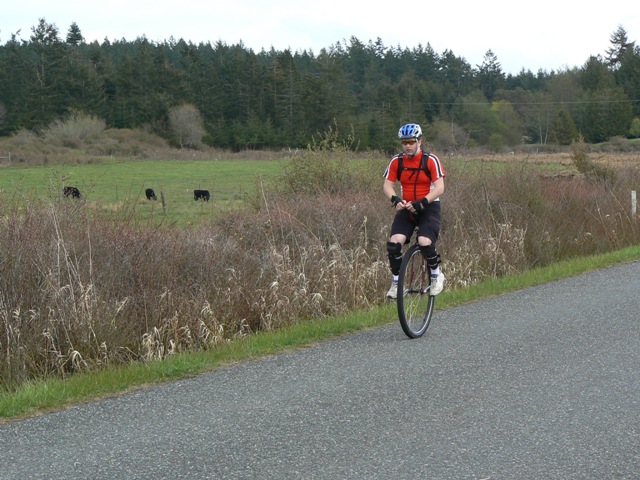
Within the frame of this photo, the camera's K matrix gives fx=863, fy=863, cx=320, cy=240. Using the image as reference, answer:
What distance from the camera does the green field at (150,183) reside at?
37.7ft

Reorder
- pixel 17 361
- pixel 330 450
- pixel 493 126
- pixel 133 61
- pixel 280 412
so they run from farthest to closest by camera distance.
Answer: pixel 133 61 → pixel 493 126 → pixel 17 361 → pixel 280 412 → pixel 330 450

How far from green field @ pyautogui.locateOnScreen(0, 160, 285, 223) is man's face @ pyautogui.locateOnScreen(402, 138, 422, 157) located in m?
3.67

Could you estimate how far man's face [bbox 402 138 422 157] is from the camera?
8836 millimetres

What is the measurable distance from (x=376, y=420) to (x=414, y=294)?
3.24 m

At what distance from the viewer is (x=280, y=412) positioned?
20.1 ft

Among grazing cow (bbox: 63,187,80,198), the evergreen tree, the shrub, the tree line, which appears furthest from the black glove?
the evergreen tree

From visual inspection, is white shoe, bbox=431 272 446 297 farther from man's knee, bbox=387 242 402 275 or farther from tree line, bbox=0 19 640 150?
tree line, bbox=0 19 640 150

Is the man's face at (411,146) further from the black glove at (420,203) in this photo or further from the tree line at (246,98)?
the tree line at (246,98)

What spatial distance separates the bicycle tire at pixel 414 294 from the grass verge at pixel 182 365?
0.79 m

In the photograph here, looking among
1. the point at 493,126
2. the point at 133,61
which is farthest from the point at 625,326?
the point at 133,61

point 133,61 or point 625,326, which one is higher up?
point 133,61

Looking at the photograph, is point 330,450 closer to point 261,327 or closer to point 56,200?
point 261,327

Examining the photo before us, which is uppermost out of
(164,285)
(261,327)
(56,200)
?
(56,200)

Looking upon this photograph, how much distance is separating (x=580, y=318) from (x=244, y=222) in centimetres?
658
